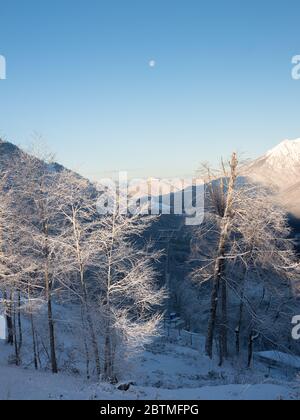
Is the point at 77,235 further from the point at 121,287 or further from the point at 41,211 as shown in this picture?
the point at 121,287

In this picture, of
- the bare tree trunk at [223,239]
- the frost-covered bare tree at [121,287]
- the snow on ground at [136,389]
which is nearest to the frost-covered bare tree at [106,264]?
the frost-covered bare tree at [121,287]

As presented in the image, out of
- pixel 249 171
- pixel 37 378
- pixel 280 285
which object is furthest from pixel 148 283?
pixel 280 285

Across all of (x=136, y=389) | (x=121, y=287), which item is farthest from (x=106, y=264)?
(x=136, y=389)

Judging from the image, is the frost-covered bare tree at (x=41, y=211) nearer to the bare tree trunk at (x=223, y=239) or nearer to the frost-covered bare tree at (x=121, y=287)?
the frost-covered bare tree at (x=121, y=287)

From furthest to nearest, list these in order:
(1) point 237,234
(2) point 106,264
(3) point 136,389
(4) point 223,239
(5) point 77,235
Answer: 1. (1) point 237,234
2. (4) point 223,239
3. (2) point 106,264
4. (5) point 77,235
5. (3) point 136,389

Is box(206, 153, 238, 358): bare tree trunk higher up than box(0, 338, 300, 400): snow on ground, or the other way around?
box(206, 153, 238, 358): bare tree trunk

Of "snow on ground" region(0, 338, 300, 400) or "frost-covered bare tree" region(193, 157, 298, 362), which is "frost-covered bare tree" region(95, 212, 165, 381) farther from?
"frost-covered bare tree" region(193, 157, 298, 362)

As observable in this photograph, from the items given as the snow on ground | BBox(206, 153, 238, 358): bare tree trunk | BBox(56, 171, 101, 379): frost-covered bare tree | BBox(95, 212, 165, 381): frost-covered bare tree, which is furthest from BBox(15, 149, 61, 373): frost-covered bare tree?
BBox(206, 153, 238, 358): bare tree trunk

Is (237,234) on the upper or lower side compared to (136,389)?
upper

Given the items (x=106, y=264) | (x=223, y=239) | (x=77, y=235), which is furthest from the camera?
(x=223, y=239)

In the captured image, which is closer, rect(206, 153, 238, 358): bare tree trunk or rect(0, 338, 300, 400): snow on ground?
rect(0, 338, 300, 400): snow on ground
